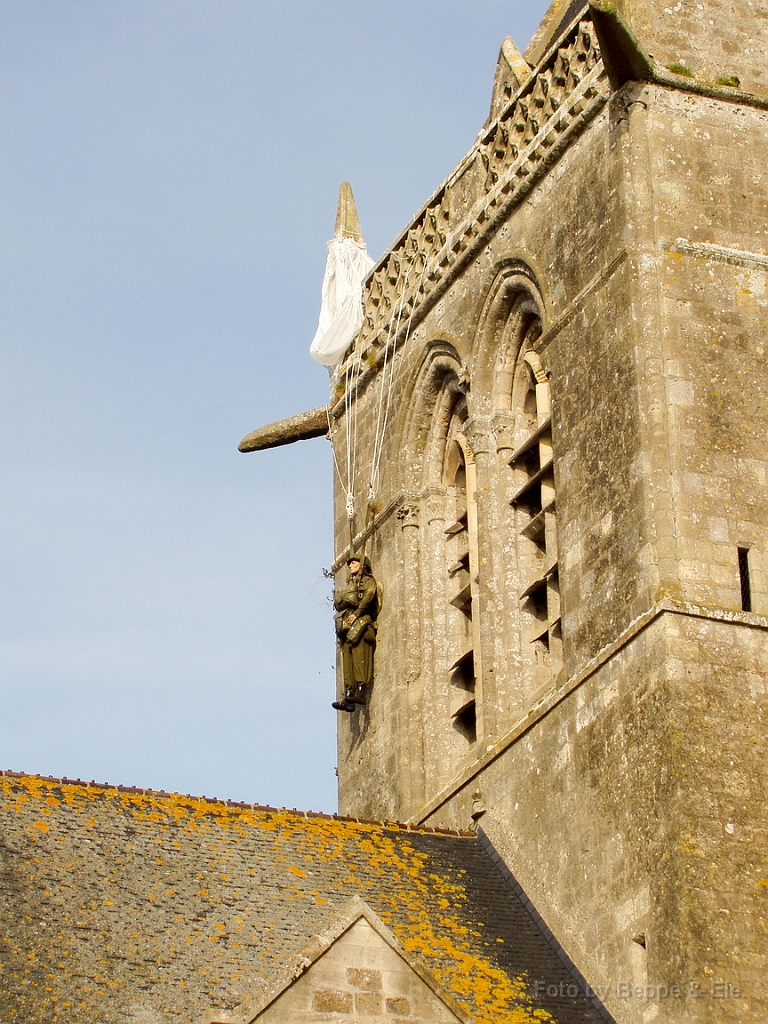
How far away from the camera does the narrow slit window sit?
61.5 feet

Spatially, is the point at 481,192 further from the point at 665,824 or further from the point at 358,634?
the point at 665,824

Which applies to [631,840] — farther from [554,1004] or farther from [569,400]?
[569,400]

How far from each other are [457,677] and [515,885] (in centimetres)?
348

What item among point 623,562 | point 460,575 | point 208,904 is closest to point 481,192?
point 460,575

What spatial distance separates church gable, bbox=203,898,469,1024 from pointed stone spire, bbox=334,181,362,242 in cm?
1273

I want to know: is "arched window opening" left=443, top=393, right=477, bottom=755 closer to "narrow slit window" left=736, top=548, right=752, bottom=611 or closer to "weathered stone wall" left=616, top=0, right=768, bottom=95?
"narrow slit window" left=736, top=548, right=752, bottom=611

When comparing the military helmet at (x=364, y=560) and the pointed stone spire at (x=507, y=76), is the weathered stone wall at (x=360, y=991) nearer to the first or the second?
the military helmet at (x=364, y=560)

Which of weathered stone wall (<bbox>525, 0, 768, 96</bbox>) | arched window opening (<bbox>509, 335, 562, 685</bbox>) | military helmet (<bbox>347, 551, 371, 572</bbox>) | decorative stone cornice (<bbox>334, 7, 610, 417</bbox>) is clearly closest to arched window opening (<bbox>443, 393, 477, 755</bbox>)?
arched window opening (<bbox>509, 335, 562, 685</bbox>)

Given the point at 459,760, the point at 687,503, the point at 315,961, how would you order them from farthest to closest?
the point at 459,760
the point at 687,503
the point at 315,961

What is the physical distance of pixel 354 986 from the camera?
15.6m

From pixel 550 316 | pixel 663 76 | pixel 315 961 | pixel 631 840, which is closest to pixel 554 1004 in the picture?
pixel 631 840

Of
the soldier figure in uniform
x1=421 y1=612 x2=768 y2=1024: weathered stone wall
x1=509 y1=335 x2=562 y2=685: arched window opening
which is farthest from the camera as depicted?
the soldier figure in uniform

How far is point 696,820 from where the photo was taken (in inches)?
688

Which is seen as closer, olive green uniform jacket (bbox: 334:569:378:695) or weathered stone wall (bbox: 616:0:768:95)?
weathered stone wall (bbox: 616:0:768:95)
